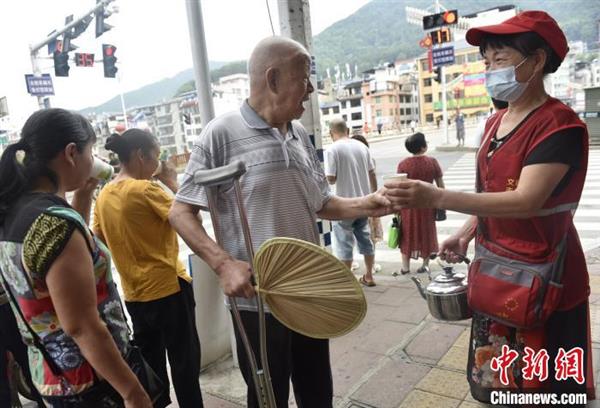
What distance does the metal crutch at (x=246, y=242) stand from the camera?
Answer: 1219mm

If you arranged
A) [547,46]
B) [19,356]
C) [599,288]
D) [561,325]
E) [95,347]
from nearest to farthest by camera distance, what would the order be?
[95,347]
[547,46]
[561,325]
[19,356]
[599,288]

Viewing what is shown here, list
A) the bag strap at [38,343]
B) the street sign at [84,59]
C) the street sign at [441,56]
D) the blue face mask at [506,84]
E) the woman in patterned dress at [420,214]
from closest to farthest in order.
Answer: the bag strap at [38,343] < the blue face mask at [506,84] < the woman in patterned dress at [420,214] < the street sign at [84,59] < the street sign at [441,56]

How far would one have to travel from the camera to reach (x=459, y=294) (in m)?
2.11

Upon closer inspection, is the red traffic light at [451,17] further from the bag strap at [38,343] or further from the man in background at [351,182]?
the bag strap at [38,343]

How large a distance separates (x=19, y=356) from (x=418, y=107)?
93671 millimetres

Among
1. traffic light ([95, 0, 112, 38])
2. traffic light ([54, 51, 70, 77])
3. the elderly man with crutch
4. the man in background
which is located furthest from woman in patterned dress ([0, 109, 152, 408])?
traffic light ([54, 51, 70, 77])

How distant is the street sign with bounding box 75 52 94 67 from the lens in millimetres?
13133

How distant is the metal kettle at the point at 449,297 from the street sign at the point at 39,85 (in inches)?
537

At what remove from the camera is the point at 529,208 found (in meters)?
1.56

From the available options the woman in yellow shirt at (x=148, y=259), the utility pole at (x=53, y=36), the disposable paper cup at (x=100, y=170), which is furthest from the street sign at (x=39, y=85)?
the disposable paper cup at (x=100, y=170)

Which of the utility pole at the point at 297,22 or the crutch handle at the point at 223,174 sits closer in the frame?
the crutch handle at the point at 223,174

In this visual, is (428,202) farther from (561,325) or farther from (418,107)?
(418,107)

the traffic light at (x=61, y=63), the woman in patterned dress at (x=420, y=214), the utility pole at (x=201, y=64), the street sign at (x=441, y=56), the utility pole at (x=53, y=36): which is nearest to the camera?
the utility pole at (x=201, y=64)

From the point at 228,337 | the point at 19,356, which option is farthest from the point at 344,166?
the point at 19,356
